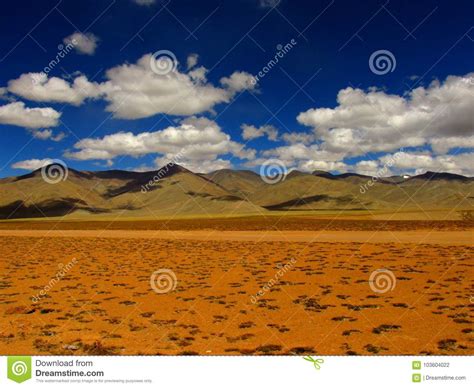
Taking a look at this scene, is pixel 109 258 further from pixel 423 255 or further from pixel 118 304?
pixel 423 255

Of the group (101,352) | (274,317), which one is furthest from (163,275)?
(101,352)

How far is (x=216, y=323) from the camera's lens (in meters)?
11.2

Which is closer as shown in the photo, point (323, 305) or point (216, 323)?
point (216, 323)
